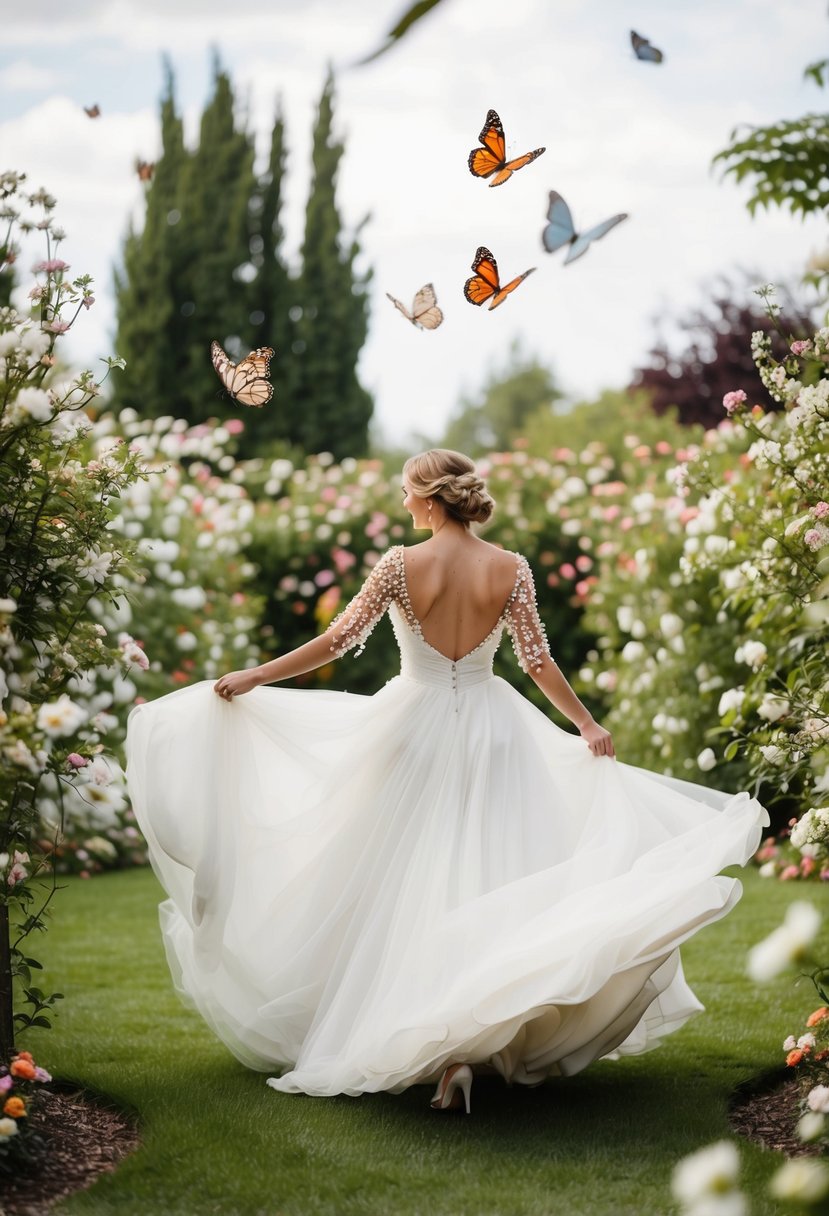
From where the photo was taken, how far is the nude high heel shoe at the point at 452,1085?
3.72 m

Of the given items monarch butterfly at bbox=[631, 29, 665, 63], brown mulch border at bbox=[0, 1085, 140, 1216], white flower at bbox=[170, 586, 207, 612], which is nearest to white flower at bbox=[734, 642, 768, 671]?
monarch butterfly at bbox=[631, 29, 665, 63]

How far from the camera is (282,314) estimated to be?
74.1ft

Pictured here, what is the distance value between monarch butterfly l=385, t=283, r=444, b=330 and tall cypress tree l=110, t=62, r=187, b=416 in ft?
57.3

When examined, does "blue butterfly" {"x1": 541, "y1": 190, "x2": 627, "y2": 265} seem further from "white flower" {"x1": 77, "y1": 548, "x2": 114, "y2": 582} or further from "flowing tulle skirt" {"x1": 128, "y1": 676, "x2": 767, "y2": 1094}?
"white flower" {"x1": 77, "y1": 548, "x2": 114, "y2": 582}

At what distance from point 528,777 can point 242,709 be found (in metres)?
1.01

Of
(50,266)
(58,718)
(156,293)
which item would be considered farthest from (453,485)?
(156,293)

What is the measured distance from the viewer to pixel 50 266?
3.65 meters

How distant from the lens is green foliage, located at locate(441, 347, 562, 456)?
171 feet

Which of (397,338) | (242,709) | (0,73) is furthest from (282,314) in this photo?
(242,709)

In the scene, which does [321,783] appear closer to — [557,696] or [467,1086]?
[557,696]

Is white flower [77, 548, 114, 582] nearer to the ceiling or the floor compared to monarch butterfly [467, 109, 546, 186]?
nearer to the floor

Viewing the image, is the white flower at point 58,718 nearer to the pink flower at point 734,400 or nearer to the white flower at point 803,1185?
the white flower at point 803,1185

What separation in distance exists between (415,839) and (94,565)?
1.35 meters

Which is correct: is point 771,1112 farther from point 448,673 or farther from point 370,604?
point 370,604
